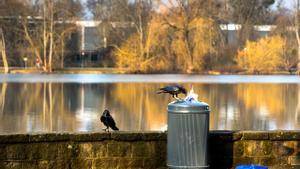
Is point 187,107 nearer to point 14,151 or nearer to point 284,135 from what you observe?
point 284,135

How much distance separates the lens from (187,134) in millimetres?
8078

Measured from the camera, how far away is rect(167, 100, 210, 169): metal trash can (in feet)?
26.4

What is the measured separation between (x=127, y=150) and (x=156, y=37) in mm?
66854

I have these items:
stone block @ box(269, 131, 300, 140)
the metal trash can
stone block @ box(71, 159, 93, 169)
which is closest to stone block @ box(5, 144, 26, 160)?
stone block @ box(71, 159, 93, 169)

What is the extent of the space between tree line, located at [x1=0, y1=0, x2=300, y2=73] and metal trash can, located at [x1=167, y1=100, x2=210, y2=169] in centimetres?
6534

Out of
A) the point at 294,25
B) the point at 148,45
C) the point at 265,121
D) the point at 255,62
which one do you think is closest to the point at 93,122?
the point at 265,121

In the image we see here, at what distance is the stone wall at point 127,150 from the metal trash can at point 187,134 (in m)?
0.59

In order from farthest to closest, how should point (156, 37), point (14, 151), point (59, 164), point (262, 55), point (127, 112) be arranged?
point (262, 55) → point (156, 37) → point (127, 112) → point (59, 164) → point (14, 151)

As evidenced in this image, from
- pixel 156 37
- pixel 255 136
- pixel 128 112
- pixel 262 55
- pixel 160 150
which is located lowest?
pixel 128 112

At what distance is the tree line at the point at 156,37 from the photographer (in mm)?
75188

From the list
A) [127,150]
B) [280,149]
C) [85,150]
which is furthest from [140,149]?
[280,149]

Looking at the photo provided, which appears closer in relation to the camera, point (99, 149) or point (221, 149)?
point (99, 149)

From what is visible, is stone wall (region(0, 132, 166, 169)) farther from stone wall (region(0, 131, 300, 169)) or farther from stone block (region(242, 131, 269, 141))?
stone block (region(242, 131, 269, 141))

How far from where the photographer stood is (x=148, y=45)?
75.7 m
